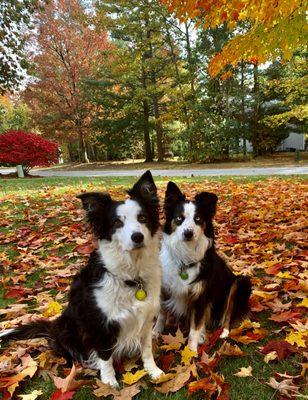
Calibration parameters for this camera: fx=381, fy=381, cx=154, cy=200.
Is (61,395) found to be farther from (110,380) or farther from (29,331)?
(29,331)

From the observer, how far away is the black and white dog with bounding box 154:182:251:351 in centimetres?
335

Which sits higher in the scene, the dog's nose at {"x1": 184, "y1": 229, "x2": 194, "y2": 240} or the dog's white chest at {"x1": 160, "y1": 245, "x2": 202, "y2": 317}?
the dog's nose at {"x1": 184, "y1": 229, "x2": 194, "y2": 240}

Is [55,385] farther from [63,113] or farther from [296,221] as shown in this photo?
[63,113]

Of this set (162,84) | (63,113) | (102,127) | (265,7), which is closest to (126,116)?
(102,127)

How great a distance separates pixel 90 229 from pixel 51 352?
3.76ft

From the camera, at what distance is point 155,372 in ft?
9.81

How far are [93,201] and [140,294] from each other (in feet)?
2.61

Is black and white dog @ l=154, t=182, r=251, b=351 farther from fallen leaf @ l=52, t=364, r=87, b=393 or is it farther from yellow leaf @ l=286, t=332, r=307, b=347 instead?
fallen leaf @ l=52, t=364, r=87, b=393

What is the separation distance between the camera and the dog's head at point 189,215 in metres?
3.29

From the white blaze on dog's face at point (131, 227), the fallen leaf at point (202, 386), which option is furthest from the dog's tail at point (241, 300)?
the white blaze on dog's face at point (131, 227)

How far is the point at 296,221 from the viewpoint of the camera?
6.60 metres

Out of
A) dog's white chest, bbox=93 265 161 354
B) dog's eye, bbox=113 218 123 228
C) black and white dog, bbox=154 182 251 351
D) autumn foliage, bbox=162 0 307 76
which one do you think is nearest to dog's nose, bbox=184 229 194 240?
black and white dog, bbox=154 182 251 351

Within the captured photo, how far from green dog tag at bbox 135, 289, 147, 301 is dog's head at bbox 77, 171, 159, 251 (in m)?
0.38

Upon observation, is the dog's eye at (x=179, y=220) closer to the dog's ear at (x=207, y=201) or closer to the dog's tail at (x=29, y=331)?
the dog's ear at (x=207, y=201)
